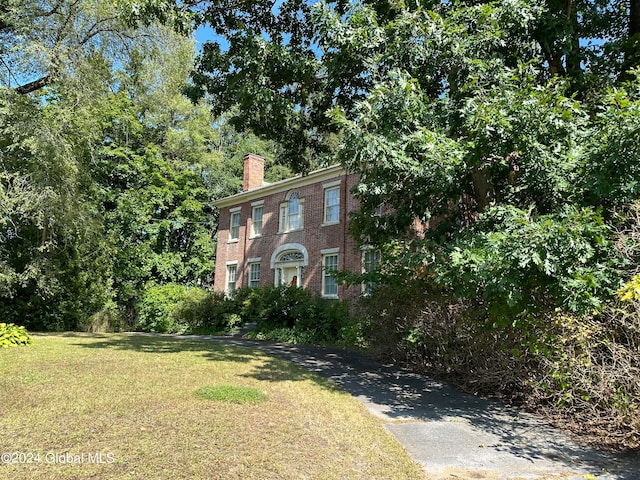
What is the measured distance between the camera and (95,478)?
350 centimetres

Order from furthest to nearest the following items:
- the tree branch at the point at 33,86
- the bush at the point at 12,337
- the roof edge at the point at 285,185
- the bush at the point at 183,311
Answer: the roof edge at the point at 285,185 → the bush at the point at 183,311 → the tree branch at the point at 33,86 → the bush at the point at 12,337

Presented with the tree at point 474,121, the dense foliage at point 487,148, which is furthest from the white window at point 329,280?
the tree at point 474,121

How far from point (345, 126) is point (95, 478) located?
16.4ft

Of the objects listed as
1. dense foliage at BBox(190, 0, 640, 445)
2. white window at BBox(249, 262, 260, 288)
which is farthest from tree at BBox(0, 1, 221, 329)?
dense foliage at BBox(190, 0, 640, 445)

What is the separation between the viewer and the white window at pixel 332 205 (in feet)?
60.7

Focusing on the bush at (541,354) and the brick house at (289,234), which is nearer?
the bush at (541,354)

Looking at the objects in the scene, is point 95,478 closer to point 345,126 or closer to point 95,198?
point 345,126

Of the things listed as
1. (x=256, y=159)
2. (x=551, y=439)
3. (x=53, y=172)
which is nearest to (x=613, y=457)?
(x=551, y=439)

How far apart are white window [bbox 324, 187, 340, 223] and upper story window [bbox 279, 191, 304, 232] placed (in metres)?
1.49

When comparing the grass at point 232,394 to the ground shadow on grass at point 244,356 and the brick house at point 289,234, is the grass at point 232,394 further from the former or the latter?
the brick house at point 289,234

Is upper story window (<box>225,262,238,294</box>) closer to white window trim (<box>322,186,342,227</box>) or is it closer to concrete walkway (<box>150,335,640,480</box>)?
white window trim (<box>322,186,342,227</box>)

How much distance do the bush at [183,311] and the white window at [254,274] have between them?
2842 mm

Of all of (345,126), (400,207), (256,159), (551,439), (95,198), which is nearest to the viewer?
(551,439)

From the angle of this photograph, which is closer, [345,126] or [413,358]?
[345,126]
